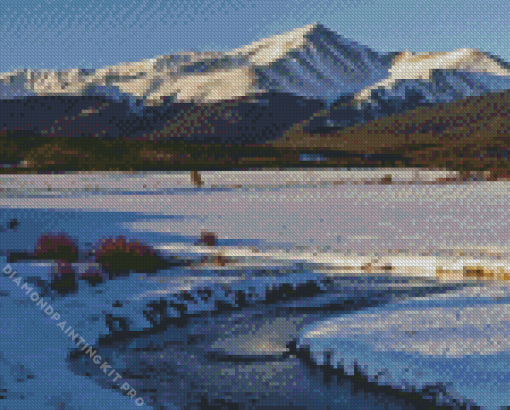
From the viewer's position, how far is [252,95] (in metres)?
132

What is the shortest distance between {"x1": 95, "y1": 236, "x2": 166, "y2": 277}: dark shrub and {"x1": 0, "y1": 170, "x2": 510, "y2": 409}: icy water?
49 cm

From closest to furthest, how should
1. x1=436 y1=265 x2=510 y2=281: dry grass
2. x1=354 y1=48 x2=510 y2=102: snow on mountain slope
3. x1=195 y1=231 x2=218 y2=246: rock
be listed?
x1=436 y1=265 x2=510 y2=281: dry grass, x1=195 y1=231 x2=218 y2=246: rock, x1=354 y1=48 x2=510 y2=102: snow on mountain slope

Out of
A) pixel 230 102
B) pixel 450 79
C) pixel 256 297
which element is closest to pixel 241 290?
pixel 256 297

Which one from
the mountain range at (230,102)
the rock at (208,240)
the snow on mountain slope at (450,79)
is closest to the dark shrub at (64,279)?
the rock at (208,240)

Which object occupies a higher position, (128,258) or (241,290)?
(128,258)

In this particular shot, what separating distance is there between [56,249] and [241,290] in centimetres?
446

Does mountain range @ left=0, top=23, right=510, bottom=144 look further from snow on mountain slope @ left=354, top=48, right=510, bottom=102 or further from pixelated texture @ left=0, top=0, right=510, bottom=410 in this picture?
pixelated texture @ left=0, top=0, right=510, bottom=410

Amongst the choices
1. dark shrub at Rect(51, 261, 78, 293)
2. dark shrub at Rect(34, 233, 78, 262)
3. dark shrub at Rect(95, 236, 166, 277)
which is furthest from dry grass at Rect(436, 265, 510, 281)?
dark shrub at Rect(34, 233, 78, 262)

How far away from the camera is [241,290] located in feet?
31.8

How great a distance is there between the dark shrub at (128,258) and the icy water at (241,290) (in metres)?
0.49

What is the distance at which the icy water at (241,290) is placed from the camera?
20.3 feet

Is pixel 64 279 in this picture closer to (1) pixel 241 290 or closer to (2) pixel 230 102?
(1) pixel 241 290

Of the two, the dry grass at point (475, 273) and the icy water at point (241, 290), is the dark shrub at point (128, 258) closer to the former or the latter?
the icy water at point (241, 290)

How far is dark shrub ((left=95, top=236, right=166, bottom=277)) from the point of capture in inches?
435
